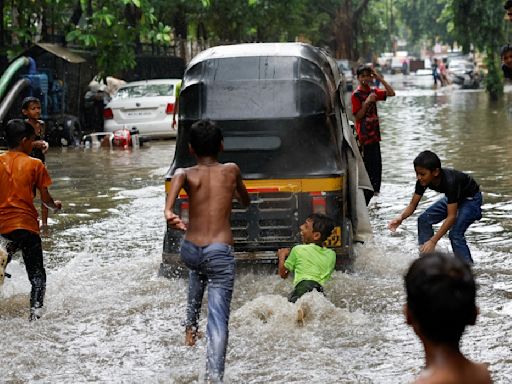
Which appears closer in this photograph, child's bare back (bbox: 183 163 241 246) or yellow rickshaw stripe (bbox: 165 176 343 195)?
child's bare back (bbox: 183 163 241 246)

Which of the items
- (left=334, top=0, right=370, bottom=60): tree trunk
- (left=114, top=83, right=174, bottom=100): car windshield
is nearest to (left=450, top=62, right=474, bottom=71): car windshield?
(left=334, top=0, right=370, bottom=60): tree trunk

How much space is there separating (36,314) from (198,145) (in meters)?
2.26

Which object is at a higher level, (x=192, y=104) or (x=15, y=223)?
(x=192, y=104)

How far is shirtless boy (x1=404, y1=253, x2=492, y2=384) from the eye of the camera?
9.70 ft

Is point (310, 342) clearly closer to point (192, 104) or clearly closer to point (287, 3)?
point (192, 104)

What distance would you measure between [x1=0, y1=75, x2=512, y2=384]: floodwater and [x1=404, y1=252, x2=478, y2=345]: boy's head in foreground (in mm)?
2781

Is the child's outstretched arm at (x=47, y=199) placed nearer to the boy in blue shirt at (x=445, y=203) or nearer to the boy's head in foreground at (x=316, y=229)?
the boy's head in foreground at (x=316, y=229)

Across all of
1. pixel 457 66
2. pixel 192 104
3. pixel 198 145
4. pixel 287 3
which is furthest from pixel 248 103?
pixel 457 66

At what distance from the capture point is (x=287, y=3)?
3866 centimetres

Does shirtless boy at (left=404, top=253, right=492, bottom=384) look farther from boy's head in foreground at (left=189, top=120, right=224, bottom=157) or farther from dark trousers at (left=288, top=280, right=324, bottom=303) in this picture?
dark trousers at (left=288, top=280, right=324, bottom=303)

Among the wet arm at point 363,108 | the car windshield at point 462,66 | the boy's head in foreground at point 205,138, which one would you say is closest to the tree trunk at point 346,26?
the car windshield at point 462,66

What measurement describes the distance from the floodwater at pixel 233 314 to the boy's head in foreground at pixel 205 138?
1257mm

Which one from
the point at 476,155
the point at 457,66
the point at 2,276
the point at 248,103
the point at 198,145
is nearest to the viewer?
the point at 198,145

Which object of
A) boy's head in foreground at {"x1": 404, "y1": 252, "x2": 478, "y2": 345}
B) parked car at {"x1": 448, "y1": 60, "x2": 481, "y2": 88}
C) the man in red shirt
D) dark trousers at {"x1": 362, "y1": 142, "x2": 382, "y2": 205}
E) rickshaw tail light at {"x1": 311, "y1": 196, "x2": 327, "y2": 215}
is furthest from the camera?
parked car at {"x1": 448, "y1": 60, "x2": 481, "y2": 88}
